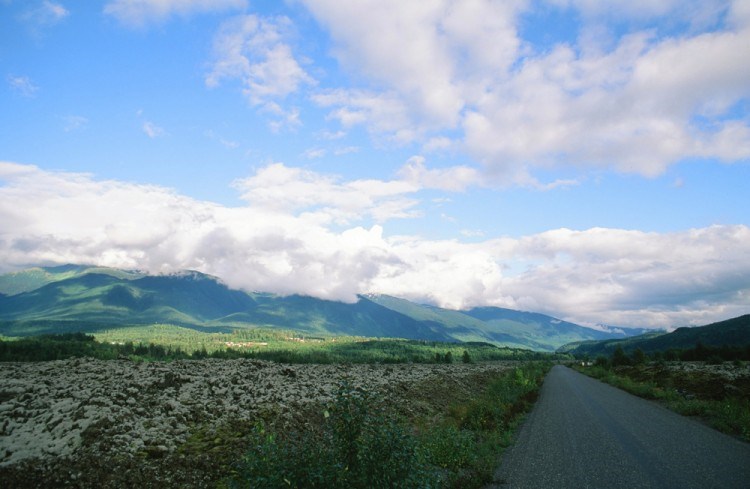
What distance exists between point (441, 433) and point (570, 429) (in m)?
8.54

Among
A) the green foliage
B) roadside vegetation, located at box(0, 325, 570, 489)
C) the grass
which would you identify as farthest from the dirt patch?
the grass

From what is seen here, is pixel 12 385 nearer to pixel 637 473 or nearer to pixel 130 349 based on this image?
pixel 637 473

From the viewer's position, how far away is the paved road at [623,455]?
12.8 metres

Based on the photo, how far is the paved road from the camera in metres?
12.8

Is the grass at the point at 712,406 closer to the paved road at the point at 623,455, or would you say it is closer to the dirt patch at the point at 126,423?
the paved road at the point at 623,455

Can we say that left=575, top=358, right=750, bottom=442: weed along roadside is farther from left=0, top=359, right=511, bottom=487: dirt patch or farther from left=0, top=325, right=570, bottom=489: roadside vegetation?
left=0, top=359, right=511, bottom=487: dirt patch

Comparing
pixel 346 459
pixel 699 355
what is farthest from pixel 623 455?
pixel 699 355

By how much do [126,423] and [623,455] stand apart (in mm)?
19618

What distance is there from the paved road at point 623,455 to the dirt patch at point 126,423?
1091cm

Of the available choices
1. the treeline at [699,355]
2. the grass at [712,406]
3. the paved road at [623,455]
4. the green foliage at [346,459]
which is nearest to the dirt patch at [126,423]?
the green foliage at [346,459]

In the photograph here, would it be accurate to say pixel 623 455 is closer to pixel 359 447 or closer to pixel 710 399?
pixel 359 447

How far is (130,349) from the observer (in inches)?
2997

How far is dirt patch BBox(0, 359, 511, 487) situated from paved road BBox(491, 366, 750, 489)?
1091cm

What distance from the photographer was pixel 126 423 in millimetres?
14047
